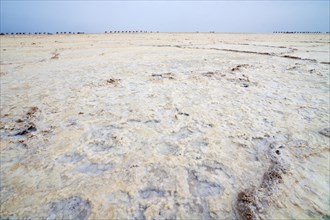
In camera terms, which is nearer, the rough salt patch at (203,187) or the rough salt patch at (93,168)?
the rough salt patch at (203,187)

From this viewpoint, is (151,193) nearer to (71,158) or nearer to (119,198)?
(119,198)

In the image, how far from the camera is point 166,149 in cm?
115

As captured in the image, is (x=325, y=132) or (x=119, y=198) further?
(x=325, y=132)

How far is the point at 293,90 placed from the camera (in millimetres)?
1872

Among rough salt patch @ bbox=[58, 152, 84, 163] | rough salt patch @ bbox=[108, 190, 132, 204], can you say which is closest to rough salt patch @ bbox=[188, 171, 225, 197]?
rough salt patch @ bbox=[108, 190, 132, 204]

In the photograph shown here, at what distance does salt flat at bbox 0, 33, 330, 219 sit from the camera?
0.84 metres

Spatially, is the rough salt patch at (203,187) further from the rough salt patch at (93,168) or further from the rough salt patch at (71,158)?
the rough salt patch at (71,158)

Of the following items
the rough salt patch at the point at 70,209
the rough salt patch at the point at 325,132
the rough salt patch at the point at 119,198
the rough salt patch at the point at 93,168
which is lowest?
the rough salt patch at the point at 70,209

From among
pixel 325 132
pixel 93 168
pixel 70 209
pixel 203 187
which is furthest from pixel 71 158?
pixel 325 132

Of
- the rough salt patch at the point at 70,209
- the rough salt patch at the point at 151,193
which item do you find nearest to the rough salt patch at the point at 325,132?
the rough salt patch at the point at 151,193

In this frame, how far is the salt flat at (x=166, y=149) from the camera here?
841mm

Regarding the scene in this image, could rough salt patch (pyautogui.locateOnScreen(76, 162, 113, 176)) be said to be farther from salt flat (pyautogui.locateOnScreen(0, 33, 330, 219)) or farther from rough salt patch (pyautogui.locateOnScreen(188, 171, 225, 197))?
rough salt patch (pyautogui.locateOnScreen(188, 171, 225, 197))

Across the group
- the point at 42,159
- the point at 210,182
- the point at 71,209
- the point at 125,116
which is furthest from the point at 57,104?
the point at 210,182

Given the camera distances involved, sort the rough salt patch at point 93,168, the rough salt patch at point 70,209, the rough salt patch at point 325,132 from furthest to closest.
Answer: the rough salt patch at point 325,132, the rough salt patch at point 93,168, the rough salt patch at point 70,209
